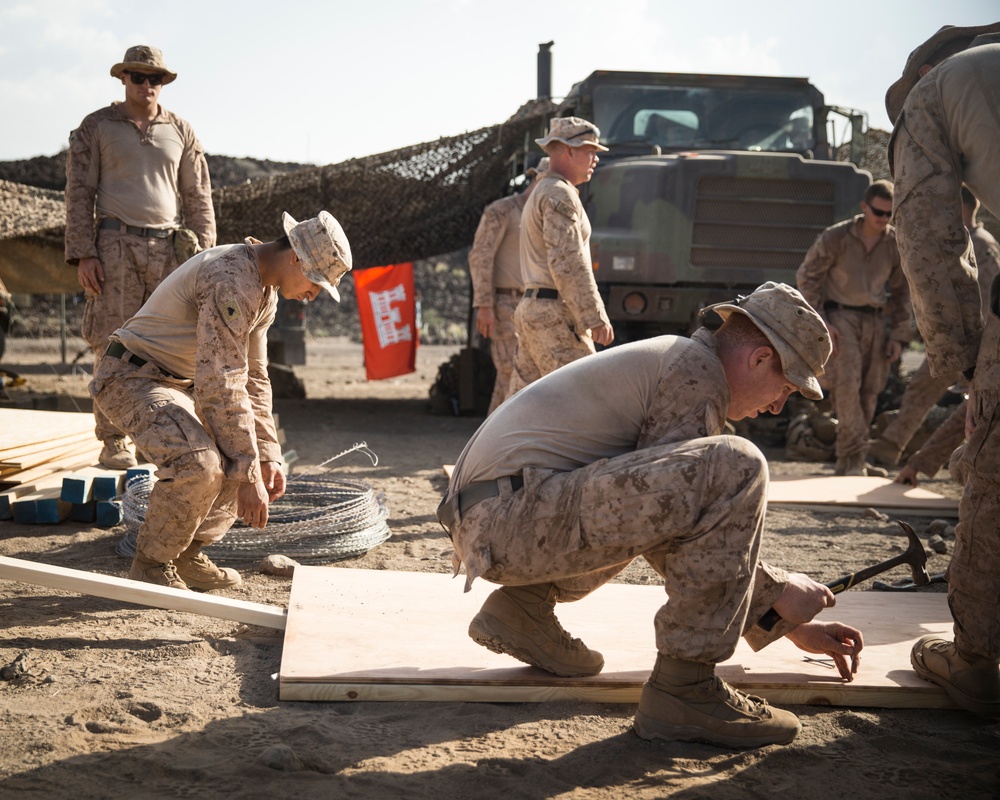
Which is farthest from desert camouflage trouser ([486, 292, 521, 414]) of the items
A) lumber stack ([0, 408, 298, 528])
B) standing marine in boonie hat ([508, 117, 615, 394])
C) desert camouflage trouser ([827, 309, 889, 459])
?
lumber stack ([0, 408, 298, 528])

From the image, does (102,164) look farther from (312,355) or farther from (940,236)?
(312,355)

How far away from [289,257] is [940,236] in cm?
211

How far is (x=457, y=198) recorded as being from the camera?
9984 mm

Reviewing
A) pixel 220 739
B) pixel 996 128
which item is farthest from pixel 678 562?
pixel 996 128

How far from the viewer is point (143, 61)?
5.93 metres

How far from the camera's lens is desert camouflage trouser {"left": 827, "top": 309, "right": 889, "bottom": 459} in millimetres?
7438

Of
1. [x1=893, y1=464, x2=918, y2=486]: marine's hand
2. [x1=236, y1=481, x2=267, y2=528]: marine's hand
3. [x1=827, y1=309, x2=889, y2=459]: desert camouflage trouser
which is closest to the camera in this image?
[x1=236, y1=481, x2=267, y2=528]: marine's hand

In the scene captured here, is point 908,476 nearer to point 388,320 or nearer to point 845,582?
point 845,582

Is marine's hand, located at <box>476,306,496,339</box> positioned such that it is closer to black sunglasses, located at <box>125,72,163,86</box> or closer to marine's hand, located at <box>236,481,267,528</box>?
black sunglasses, located at <box>125,72,163,86</box>

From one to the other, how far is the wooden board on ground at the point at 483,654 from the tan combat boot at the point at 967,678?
0.20ft

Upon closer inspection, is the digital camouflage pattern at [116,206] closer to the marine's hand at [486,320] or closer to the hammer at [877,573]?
the marine's hand at [486,320]

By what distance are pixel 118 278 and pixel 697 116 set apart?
524cm

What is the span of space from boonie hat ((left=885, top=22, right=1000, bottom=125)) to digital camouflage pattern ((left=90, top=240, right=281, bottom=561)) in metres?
2.37

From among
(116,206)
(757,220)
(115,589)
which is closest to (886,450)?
(757,220)
